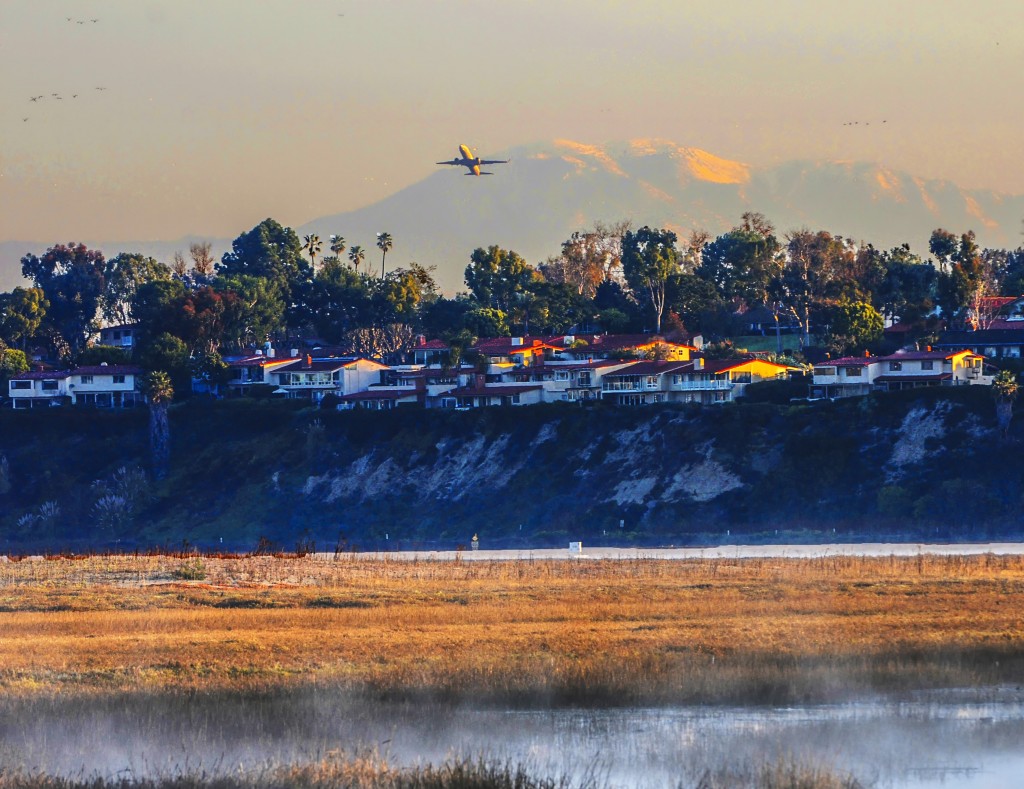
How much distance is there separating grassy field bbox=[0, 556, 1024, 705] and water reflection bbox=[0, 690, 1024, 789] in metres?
1.59

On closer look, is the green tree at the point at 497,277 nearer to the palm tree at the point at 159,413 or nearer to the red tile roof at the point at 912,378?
the palm tree at the point at 159,413

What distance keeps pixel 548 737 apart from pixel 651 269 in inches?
5288

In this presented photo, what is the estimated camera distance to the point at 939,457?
110 metres

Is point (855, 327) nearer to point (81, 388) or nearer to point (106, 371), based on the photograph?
point (106, 371)

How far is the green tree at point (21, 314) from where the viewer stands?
18300 cm

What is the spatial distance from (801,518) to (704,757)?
70778mm

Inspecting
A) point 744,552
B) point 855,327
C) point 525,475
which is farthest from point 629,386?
point 744,552

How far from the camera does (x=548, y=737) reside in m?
38.8

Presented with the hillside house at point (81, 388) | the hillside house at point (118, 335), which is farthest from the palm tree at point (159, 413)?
the hillside house at point (118, 335)

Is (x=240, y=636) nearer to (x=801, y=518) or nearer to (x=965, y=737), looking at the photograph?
(x=965, y=737)

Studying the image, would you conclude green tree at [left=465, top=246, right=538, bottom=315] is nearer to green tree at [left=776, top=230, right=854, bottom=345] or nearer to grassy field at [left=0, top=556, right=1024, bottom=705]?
green tree at [left=776, top=230, right=854, bottom=345]

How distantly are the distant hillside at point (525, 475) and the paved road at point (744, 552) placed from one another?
6642 millimetres

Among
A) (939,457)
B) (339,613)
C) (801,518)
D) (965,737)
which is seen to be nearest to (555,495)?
(801,518)

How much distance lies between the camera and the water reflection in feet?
117
